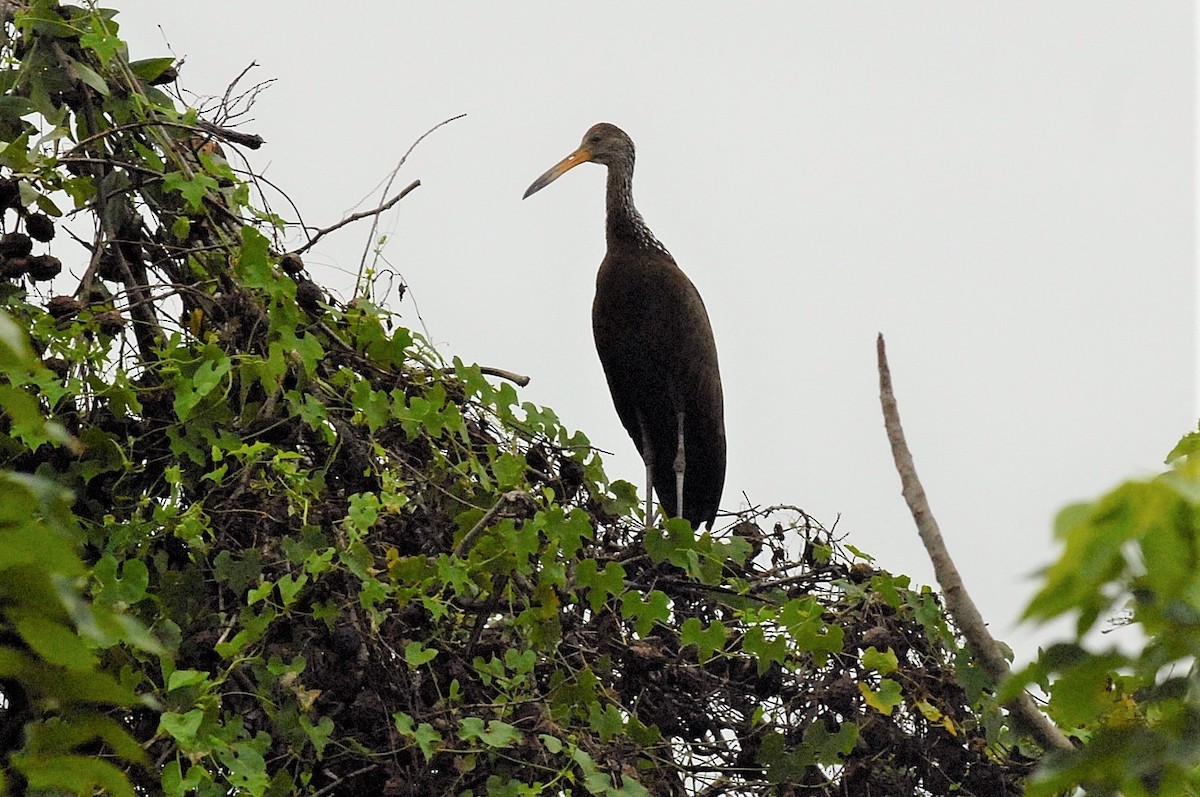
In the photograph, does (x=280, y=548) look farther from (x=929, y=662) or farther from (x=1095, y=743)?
(x=1095, y=743)

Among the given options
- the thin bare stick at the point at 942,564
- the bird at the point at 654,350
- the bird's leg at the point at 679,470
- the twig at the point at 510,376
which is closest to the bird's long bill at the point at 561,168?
the bird at the point at 654,350

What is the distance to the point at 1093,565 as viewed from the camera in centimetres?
61

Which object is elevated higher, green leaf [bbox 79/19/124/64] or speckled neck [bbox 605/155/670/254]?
speckled neck [bbox 605/155/670/254]

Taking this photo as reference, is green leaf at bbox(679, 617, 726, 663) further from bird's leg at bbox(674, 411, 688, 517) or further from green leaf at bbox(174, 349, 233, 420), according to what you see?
bird's leg at bbox(674, 411, 688, 517)

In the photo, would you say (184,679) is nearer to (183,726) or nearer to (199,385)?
(183,726)

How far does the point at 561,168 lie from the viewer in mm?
5051

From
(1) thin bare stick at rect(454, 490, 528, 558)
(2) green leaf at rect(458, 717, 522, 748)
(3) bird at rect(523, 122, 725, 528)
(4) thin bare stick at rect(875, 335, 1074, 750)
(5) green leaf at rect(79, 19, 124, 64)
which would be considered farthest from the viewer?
(3) bird at rect(523, 122, 725, 528)

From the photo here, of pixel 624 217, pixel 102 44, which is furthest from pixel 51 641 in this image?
pixel 624 217

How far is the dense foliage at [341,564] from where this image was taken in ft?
5.79

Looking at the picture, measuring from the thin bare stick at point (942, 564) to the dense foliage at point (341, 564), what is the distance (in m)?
0.78

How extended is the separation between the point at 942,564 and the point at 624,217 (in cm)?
390

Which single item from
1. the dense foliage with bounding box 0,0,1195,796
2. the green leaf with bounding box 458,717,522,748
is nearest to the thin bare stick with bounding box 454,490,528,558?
the dense foliage with bounding box 0,0,1195,796

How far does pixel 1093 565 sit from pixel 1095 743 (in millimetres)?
104

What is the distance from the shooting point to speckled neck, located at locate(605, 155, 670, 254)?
15.8 feet
